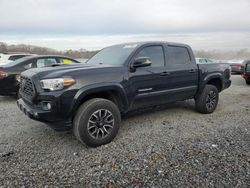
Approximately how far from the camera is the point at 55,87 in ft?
10.1

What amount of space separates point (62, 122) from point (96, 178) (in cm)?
108

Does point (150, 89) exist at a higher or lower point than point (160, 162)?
higher

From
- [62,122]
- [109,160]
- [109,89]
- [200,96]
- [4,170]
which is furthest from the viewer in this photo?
[200,96]

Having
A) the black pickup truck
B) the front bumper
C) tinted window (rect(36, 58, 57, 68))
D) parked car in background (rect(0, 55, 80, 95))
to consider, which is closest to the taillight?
parked car in background (rect(0, 55, 80, 95))

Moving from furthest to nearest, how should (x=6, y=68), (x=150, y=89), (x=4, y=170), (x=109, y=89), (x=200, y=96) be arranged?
1. (x=6, y=68)
2. (x=200, y=96)
3. (x=150, y=89)
4. (x=109, y=89)
5. (x=4, y=170)

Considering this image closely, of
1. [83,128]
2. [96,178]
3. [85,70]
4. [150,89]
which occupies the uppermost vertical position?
[85,70]

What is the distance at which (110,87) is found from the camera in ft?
11.5

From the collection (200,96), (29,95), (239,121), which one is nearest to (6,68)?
(29,95)

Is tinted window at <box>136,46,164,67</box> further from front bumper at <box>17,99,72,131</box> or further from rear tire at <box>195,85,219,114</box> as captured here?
front bumper at <box>17,99,72,131</box>

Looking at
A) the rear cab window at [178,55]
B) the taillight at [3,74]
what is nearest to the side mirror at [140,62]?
the rear cab window at [178,55]

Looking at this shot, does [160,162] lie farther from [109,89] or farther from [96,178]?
[109,89]

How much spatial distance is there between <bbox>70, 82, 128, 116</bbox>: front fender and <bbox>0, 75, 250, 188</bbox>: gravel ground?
0.74 m

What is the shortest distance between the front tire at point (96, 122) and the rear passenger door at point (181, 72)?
1.67 metres

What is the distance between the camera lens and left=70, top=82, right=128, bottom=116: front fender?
10.5 ft
